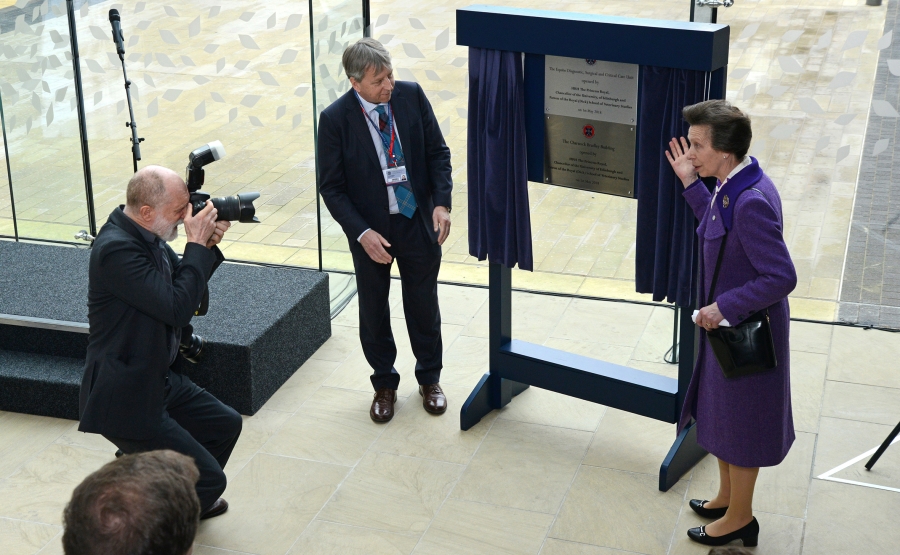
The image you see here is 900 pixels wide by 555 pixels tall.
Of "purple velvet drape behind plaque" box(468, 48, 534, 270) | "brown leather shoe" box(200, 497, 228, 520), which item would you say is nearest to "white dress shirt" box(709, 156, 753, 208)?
"purple velvet drape behind plaque" box(468, 48, 534, 270)

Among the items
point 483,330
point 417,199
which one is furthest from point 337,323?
point 417,199

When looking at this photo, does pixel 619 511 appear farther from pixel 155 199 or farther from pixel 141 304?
pixel 155 199

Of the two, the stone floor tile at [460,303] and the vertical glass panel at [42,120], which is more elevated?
the vertical glass panel at [42,120]

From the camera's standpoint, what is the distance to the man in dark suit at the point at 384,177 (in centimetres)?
436

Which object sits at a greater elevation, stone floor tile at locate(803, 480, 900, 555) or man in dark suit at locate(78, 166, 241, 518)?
man in dark suit at locate(78, 166, 241, 518)

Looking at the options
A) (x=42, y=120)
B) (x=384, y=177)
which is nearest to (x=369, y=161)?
(x=384, y=177)

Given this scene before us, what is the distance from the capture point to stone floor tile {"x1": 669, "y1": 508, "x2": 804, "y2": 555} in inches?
150

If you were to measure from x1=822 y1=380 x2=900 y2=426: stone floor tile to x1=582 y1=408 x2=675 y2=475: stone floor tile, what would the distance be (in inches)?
31.2

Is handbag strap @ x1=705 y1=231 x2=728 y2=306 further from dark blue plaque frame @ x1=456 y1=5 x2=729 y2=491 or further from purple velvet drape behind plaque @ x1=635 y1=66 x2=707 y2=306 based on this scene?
dark blue plaque frame @ x1=456 y1=5 x2=729 y2=491

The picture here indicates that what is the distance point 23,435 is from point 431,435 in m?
1.88

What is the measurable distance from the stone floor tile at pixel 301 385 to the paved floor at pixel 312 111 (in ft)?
2.91

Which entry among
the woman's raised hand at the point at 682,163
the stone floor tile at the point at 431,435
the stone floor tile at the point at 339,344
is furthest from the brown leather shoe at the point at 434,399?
the woman's raised hand at the point at 682,163

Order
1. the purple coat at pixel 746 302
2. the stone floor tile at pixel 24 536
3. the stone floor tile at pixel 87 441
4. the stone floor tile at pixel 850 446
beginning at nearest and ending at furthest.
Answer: the purple coat at pixel 746 302 < the stone floor tile at pixel 24 536 < the stone floor tile at pixel 850 446 < the stone floor tile at pixel 87 441

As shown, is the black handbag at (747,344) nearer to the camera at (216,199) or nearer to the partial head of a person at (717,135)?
the partial head of a person at (717,135)
